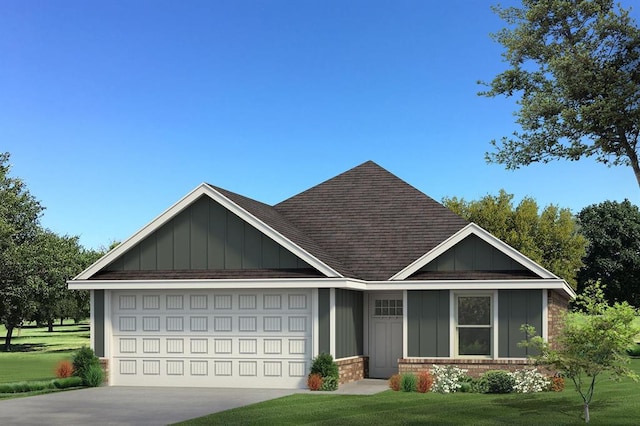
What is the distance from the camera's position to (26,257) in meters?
53.3

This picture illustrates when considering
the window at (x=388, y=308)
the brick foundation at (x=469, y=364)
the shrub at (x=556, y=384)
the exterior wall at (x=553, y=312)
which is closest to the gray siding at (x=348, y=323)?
the window at (x=388, y=308)

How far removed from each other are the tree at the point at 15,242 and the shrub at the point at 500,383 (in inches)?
1385

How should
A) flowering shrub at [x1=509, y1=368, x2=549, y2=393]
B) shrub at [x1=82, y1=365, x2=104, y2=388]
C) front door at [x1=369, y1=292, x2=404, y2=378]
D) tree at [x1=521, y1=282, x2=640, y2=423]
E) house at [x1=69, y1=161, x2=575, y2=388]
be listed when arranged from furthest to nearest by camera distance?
1. front door at [x1=369, y1=292, x2=404, y2=378]
2. shrub at [x1=82, y1=365, x2=104, y2=388]
3. house at [x1=69, y1=161, x2=575, y2=388]
4. flowering shrub at [x1=509, y1=368, x2=549, y2=393]
5. tree at [x1=521, y1=282, x2=640, y2=423]

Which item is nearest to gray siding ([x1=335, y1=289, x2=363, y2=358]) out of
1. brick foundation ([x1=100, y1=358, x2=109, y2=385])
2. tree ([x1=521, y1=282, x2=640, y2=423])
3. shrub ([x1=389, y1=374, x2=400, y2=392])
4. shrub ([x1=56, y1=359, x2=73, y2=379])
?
shrub ([x1=389, y1=374, x2=400, y2=392])

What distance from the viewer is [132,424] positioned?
682 inches

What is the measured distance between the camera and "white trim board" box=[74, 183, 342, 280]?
25281 millimetres

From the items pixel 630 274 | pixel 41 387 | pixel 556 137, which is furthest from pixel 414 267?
pixel 630 274

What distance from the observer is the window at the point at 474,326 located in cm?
2641

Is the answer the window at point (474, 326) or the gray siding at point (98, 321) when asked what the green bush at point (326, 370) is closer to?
the window at point (474, 326)

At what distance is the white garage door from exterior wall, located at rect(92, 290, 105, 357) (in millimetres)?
343

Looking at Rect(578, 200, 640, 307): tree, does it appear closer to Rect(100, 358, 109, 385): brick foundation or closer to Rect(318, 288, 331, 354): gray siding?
Rect(318, 288, 331, 354): gray siding

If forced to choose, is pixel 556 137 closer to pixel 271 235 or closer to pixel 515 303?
pixel 515 303

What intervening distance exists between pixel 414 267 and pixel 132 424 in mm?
11937

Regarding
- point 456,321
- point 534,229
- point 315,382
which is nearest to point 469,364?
point 456,321
